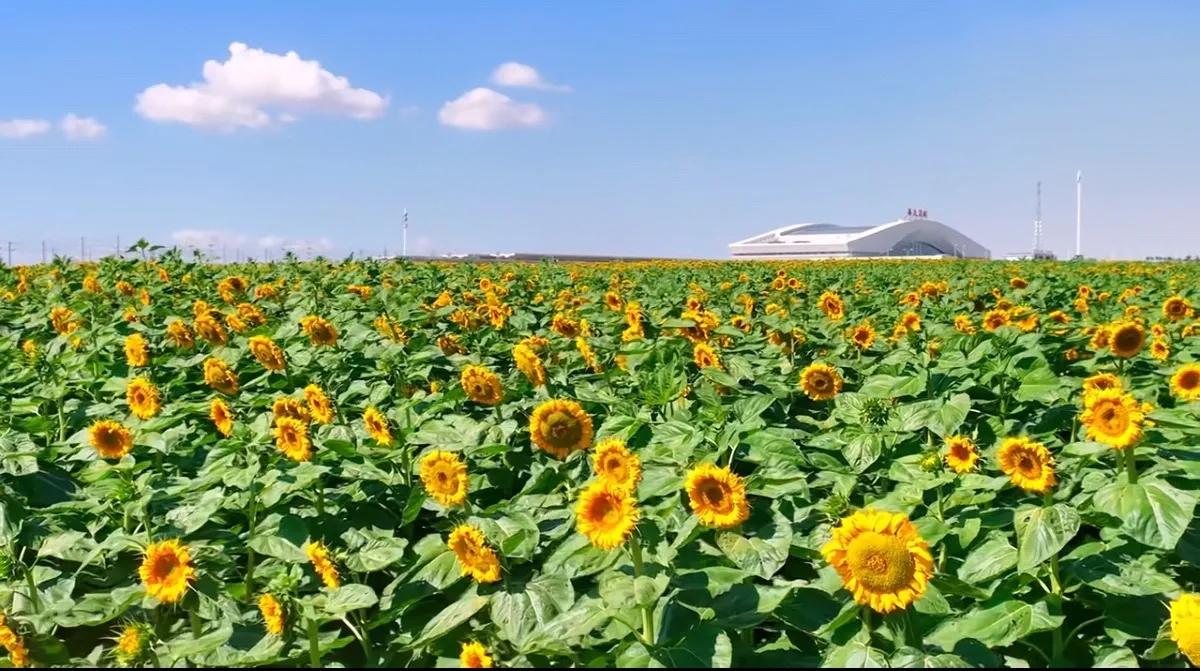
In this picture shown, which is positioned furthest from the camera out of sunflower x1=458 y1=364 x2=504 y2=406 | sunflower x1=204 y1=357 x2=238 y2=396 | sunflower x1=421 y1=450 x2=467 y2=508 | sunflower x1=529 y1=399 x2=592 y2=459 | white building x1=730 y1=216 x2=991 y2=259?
white building x1=730 y1=216 x2=991 y2=259

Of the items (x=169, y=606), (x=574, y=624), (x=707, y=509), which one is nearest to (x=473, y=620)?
(x=574, y=624)

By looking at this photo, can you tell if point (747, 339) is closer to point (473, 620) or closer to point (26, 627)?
point (473, 620)

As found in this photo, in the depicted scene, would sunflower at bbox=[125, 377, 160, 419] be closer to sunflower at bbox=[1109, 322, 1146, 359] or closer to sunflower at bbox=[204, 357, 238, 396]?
sunflower at bbox=[204, 357, 238, 396]

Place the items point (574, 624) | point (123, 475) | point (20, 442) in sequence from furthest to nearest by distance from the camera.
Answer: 1. point (20, 442)
2. point (123, 475)
3. point (574, 624)

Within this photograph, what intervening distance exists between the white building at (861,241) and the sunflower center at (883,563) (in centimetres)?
9248

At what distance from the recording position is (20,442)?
3518 millimetres

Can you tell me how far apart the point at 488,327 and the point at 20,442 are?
2.63m

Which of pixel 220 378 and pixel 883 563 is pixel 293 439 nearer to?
pixel 220 378

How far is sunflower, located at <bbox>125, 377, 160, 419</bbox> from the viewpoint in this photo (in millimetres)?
3809

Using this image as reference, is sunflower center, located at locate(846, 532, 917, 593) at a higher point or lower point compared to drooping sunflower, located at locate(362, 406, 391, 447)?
lower

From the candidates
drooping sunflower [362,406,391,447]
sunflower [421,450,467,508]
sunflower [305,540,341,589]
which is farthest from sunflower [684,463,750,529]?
drooping sunflower [362,406,391,447]

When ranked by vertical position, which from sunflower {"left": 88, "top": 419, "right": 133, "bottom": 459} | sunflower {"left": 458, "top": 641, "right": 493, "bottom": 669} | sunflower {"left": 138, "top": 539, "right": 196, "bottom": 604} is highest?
sunflower {"left": 88, "top": 419, "right": 133, "bottom": 459}

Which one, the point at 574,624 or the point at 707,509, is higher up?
the point at 707,509

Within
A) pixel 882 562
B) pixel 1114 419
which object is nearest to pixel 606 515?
pixel 882 562
